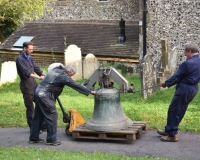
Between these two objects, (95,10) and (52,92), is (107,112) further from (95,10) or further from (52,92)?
(95,10)

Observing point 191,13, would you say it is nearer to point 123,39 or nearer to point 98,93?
point 123,39

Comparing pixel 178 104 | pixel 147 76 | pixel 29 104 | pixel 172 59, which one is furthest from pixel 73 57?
pixel 178 104

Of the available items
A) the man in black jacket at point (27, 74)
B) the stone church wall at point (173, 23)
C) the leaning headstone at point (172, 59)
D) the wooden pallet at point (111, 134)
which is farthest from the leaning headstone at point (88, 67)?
the wooden pallet at point (111, 134)

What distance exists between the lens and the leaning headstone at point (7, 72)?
17.6 m

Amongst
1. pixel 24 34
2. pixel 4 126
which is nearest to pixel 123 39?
pixel 24 34

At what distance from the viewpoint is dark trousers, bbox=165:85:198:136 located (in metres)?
8.96

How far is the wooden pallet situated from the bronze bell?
0.35ft

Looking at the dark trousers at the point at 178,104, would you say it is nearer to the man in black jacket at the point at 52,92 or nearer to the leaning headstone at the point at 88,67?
the man in black jacket at the point at 52,92

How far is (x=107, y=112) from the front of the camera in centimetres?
932

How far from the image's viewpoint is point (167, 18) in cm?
1972

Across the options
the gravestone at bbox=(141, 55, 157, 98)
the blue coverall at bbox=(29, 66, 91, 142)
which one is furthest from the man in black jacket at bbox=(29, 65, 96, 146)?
the gravestone at bbox=(141, 55, 157, 98)

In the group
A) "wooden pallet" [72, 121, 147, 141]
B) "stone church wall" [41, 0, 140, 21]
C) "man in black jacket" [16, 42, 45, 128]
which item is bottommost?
"wooden pallet" [72, 121, 147, 141]

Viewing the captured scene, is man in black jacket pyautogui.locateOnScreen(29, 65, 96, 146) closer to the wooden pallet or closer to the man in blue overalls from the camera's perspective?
the wooden pallet

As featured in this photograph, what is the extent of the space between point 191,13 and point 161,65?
Answer: 4394 millimetres
